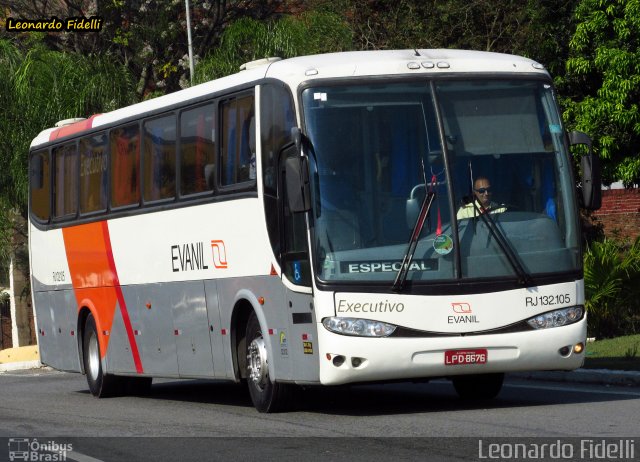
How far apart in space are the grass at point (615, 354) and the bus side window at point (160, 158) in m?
5.51

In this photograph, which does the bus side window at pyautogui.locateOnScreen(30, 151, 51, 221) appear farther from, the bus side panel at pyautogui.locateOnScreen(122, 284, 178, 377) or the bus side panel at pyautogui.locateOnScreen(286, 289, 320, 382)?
the bus side panel at pyautogui.locateOnScreen(286, 289, 320, 382)

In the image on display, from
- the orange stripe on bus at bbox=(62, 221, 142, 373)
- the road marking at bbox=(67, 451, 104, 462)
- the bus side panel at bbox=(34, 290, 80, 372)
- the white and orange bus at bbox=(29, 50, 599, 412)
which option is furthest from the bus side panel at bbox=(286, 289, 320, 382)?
the bus side panel at bbox=(34, 290, 80, 372)

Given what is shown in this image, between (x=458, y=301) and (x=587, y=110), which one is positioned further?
(x=587, y=110)

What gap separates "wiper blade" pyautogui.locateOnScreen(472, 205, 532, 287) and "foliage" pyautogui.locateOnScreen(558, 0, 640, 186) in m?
11.8

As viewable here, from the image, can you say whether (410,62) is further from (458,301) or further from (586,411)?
(586,411)

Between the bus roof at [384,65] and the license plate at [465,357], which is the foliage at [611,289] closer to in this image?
the bus roof at [384,65]

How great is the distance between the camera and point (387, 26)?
104 feet

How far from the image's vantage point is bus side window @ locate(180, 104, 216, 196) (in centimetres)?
1544

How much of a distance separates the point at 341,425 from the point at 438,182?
91.4 inches

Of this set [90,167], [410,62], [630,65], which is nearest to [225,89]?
[410,62]

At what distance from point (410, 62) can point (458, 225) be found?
5.35ft

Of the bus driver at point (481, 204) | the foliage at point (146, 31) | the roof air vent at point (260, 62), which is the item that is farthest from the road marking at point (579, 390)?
the foliage at point (146, 31)

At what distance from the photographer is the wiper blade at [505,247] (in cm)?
1322

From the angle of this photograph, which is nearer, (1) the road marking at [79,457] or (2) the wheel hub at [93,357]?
(1) the road marking at [79,457]
